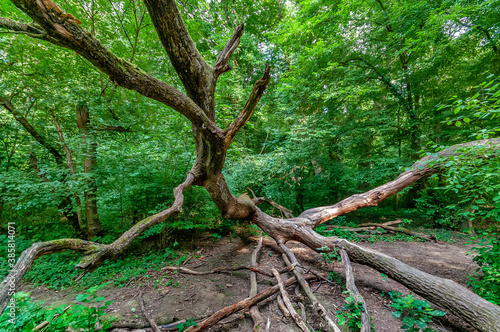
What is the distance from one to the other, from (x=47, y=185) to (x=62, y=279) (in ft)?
6.14

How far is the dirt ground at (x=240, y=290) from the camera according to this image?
2288 millimetres

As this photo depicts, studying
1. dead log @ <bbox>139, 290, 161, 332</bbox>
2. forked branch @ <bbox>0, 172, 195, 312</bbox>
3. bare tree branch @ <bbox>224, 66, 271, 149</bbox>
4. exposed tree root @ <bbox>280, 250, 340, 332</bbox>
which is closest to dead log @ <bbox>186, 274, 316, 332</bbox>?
exposed tree root @ <bbox>280, 250, 340, 332</bbox>

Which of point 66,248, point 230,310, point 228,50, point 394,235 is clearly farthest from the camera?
point 394,235

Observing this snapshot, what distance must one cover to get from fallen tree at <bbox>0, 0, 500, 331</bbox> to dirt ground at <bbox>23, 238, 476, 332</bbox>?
15.8 inches

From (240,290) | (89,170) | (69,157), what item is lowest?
(240,290)

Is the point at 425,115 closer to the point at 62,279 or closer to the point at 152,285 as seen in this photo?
the point at 152,285

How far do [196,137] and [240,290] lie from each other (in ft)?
9.21

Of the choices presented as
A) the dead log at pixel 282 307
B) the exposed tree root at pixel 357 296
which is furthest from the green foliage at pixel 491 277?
the dead log at pixel 282 307

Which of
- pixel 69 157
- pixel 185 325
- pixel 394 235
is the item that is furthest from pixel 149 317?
pixel 394 235

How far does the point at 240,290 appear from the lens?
3027 millimetres

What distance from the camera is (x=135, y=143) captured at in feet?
15.0

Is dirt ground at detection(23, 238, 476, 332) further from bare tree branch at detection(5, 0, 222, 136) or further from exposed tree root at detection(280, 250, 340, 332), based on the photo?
bare tree branch at detection(5, 0, 222, 136)

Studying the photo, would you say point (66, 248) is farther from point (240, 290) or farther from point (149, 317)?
point (240, 290)

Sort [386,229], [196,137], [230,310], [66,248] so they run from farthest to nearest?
[386,229] < [196,137] < [230,310] < [66,248]
